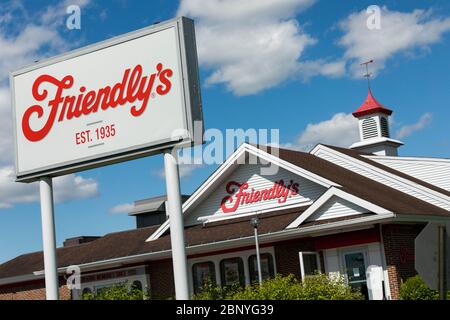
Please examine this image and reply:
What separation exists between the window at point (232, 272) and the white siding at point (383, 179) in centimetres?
751

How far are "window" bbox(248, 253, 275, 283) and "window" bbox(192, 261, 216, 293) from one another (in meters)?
1.62

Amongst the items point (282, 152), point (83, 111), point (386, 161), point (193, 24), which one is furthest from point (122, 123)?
point (386, 161)

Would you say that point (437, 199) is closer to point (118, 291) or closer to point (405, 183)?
point (405, 183)

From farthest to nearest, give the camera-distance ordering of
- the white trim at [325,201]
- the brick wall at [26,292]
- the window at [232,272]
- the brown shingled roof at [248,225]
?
Answer: the brick wall at [26,292] → the window at [232,272] → the brown shingled roof at [248,225] → the white trim at [325,201]

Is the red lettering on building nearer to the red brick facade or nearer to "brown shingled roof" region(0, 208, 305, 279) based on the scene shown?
"brown shingled roof" region(0, 208, 305, 279)

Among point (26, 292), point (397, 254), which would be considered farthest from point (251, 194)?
point (26, 292)

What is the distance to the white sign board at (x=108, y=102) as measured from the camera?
14.7 metres

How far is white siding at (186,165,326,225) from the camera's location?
2538cm

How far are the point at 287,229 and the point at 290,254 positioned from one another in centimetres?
176

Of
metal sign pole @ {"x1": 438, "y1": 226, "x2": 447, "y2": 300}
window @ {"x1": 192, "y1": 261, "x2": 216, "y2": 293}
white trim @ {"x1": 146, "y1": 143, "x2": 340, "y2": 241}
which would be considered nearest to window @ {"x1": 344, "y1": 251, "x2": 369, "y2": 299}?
white trim @ {"x1": 146, "y1": 143, "x2": 340, "y2": 241}

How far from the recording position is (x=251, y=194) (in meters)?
26.7

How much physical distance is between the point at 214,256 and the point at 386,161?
12.0 m

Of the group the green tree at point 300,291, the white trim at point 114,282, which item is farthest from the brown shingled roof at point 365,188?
the white trim at point 114,282

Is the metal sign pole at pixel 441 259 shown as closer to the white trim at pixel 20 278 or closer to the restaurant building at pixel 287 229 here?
the restaurant building at pixel 287 229
